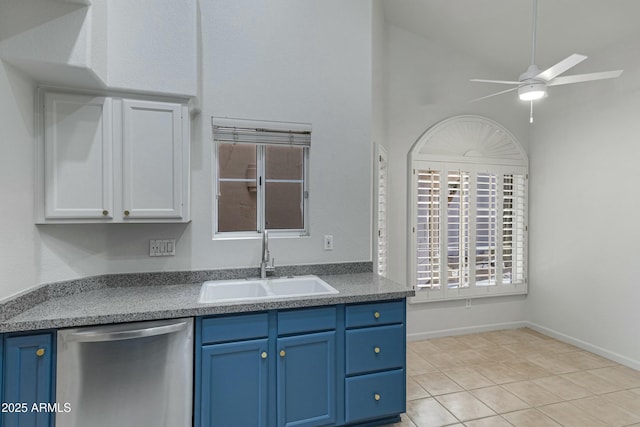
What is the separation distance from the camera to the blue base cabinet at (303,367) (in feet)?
6.32

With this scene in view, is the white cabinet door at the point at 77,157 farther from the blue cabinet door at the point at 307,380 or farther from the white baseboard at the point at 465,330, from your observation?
the white baseboard at the point at 465,330

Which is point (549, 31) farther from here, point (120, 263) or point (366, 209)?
point (120, 263)

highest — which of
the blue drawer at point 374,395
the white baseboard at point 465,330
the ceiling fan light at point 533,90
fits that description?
the ceiling fan light at point 533,90

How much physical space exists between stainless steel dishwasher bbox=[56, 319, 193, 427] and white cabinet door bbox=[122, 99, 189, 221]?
738 millimetres

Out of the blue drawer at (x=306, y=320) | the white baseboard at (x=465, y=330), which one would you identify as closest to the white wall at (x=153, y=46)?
the blue drawer at (x=306, y=320)

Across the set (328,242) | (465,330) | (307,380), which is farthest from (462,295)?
(307,380)

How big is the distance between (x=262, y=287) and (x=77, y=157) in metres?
1.42

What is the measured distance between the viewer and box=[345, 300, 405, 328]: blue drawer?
2.18m

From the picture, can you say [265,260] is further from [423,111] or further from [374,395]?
[423,111]

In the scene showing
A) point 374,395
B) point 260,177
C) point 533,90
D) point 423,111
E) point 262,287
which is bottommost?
point 374,395

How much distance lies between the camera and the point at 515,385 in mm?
2857

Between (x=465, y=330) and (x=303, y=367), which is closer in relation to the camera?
(x=303, y=367)

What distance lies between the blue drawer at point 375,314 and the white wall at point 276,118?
670mm

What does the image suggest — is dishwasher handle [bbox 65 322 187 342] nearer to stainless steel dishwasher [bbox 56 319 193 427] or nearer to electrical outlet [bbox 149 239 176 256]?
stainless steel dishwasher [bbox 56 319 193 427]
